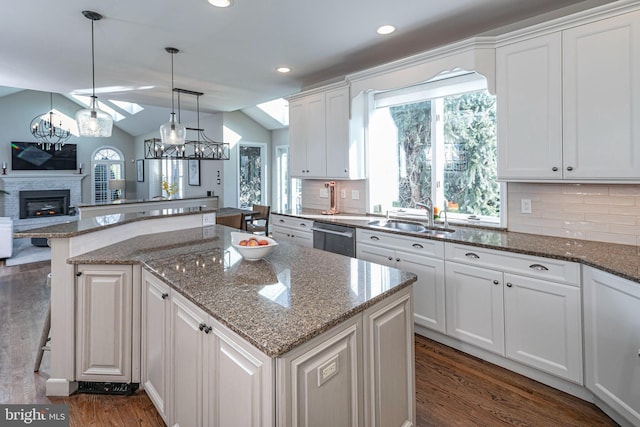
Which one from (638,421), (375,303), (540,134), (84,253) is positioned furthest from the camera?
(540,134)

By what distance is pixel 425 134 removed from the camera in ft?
11.8

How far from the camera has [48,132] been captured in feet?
29.8

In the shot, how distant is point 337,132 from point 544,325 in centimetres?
268

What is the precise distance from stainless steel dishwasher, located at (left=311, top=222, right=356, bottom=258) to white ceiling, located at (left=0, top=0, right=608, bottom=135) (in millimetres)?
1742

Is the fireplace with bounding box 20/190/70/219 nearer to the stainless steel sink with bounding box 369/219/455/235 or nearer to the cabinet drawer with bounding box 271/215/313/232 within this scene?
A: the cabinet drawer with bounding box 271/215/313/232

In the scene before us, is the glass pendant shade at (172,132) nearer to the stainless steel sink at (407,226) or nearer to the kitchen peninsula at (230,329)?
the kitchen peninsula at (230,329)

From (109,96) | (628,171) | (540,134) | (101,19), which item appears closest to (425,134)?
(540,134)

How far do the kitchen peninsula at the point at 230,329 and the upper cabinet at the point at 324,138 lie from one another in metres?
1.71

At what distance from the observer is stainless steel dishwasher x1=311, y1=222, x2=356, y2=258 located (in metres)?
3.35

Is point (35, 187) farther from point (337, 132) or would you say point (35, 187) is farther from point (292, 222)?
point (337, 132)

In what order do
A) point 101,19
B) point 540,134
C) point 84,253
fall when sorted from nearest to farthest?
1. point 84,253
2. point 540,134
3. point 101,19

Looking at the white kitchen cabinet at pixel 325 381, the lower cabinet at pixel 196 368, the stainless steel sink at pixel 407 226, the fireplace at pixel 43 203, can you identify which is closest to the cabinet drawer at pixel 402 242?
the stainless steel sink at pixel 407 226

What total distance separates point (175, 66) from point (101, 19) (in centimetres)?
122

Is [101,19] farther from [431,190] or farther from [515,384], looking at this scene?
[515,384]
